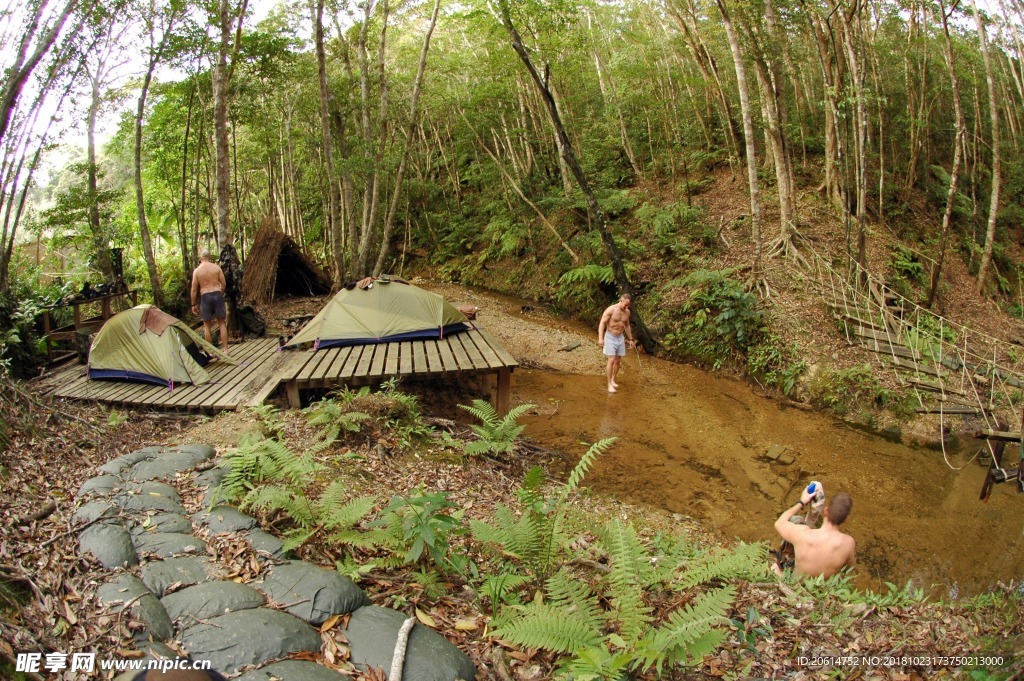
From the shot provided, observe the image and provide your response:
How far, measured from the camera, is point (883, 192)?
1330cm

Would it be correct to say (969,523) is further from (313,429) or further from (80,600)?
(80,600)

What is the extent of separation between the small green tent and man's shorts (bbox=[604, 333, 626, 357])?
592 cm

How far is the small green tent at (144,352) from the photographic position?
7.08 meters

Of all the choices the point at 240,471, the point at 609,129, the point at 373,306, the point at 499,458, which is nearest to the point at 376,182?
the point at 373,306

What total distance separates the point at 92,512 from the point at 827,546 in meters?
4.82

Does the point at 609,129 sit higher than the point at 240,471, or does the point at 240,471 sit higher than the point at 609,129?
the point at 609,129

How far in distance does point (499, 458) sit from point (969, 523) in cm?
496

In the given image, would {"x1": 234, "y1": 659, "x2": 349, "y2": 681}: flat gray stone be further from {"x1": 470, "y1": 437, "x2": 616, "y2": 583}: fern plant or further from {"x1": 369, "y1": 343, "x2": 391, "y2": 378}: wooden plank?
{"x1": 369, "y1": 343, "x2": 391, "y2": 378}: wooden plank

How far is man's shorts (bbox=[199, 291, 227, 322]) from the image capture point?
8.49 meters

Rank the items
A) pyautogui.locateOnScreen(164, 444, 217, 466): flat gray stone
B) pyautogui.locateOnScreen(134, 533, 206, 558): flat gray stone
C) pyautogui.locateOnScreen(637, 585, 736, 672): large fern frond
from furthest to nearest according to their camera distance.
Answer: pyautogui.locateOnScreen(164, 444, 217, 466): flat gray stone
pyautogui.locateOnScreen(134, 533, 206, 558): flat gray stone
pyautogui.locateOnScreen(637, 585, 736, 672): large fern frond

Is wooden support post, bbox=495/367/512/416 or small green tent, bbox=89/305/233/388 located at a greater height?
small green tent, bbox=89/305/233/388

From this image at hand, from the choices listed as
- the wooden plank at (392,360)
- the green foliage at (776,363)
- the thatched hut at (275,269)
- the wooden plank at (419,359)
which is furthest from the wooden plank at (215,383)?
the green foliage at (776,363)

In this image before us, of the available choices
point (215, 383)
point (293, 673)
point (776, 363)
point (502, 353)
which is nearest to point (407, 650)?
point (293, 673)

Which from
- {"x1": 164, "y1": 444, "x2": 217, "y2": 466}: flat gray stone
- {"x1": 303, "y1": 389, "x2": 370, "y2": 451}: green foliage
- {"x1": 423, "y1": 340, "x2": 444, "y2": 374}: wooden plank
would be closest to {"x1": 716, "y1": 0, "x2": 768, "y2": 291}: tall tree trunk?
{"x1": 423, "y1": 340, "x2": 444, "y2": 374}: wooden plank
